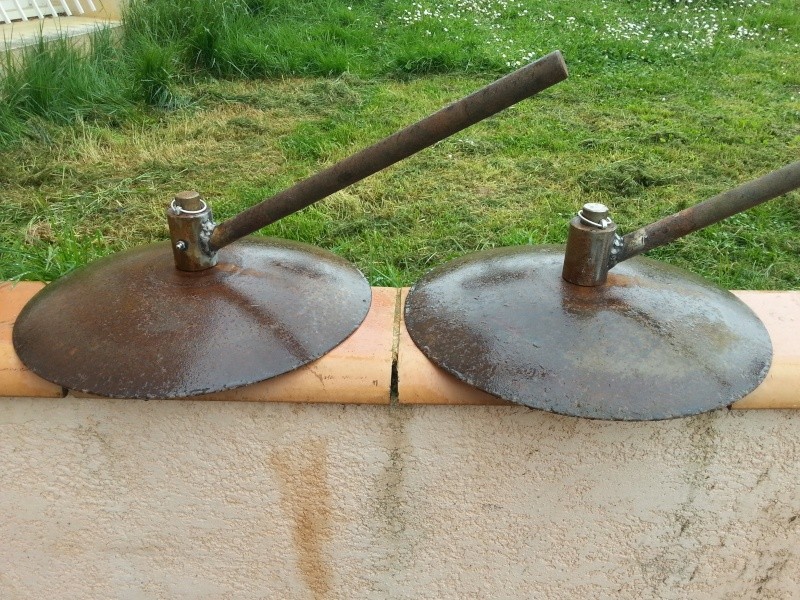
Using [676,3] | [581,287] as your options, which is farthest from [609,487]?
[676,3]

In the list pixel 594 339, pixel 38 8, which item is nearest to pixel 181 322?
pixel 594 339

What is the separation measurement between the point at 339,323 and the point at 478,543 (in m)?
0.64

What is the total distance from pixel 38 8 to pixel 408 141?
5.07 metres

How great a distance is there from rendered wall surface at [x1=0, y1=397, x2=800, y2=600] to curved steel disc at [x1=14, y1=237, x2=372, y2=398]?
168 mm

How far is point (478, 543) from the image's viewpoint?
164 centimetres

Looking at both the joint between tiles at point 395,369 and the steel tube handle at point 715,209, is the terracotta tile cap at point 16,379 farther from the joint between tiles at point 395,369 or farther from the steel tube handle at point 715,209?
the steel tube handle at point 715,209

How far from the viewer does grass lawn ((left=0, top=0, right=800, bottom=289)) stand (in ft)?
8.61

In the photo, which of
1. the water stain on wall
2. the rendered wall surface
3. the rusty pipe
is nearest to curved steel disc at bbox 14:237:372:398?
the rendered wall surface

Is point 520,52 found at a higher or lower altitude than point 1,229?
higher

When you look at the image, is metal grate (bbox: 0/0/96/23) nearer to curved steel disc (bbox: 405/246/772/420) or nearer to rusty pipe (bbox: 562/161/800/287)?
curved steel disc (bbox: 405/246/772/420)

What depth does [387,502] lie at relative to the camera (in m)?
1.57

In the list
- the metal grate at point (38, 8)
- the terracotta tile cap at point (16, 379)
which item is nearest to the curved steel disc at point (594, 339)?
the terracotta tile cap at point (16, 379)

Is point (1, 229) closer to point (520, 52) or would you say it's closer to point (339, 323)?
point (339, 323)

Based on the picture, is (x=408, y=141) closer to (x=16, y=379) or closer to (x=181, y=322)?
(x=181, y=322)
